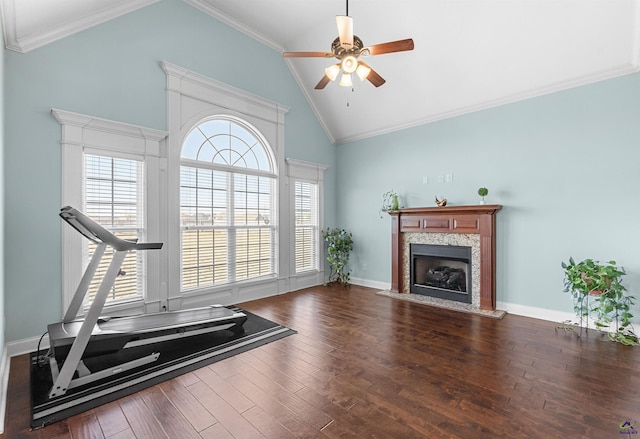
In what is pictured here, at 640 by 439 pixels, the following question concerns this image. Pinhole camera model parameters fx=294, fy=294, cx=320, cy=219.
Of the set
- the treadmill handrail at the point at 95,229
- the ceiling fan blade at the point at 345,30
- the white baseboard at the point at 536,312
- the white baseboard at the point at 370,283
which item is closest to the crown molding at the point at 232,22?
the ceiling fan blade at the point at 345,30

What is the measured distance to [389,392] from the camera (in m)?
2.31

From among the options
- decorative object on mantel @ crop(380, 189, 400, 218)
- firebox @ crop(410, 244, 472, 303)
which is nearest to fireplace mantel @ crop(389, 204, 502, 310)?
decorative object on mantel @ crop(380, 189, 400, 218)

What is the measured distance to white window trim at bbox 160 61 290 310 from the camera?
402 cm

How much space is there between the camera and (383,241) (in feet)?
19.2

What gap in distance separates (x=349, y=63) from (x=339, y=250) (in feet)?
12.4

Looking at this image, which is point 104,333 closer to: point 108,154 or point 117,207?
point 117,207

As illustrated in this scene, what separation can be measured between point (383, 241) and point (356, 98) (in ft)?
9.21

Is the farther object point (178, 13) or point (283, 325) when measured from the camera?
point (178, 13)

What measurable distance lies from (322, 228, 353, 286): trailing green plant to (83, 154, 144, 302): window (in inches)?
134

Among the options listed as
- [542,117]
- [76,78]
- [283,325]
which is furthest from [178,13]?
[542,117]

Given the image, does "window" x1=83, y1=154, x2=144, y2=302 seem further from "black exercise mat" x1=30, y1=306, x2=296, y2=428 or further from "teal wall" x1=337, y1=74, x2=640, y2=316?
"teal wall" x1=337, y1=74, x2=640, y2=316

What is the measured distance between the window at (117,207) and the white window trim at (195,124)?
0.34m

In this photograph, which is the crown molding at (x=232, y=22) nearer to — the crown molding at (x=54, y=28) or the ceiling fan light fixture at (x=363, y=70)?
the crown molding at (x=54, y=28)

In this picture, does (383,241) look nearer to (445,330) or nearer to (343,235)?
(343,235)
